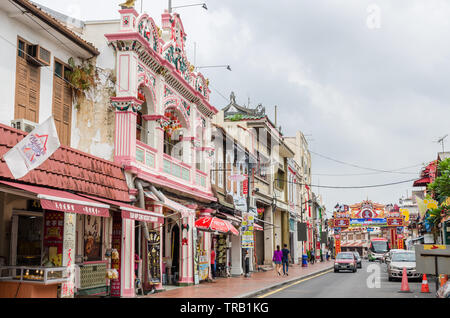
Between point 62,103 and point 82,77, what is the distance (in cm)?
137

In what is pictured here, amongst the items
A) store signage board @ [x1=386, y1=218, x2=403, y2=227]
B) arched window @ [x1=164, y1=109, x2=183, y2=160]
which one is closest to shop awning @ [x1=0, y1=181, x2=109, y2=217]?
arched window @ [x1=164, y1=109, x2=183, y2=160]

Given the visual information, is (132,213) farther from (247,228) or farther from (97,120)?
(247,228)

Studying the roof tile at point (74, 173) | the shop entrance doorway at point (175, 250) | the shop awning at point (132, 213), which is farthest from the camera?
the shop entrance doorway at point (175, 250)

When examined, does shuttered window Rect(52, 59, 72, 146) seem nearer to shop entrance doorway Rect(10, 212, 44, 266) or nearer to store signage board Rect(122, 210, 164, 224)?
shop entrance doorway Rect(10, 212, 44, 266)

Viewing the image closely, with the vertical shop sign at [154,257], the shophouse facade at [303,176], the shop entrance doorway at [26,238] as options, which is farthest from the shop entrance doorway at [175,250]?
the shophouse facade at [303,176]

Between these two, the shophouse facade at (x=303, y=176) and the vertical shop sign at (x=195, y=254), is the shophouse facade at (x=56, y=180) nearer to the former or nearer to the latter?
the vertical shop sign at (x=195, y=254)

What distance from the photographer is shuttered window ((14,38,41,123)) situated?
13648 millimetres

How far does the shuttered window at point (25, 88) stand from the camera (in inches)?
537

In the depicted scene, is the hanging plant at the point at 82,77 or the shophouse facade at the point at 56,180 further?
the hanging plant at the point at 82,77

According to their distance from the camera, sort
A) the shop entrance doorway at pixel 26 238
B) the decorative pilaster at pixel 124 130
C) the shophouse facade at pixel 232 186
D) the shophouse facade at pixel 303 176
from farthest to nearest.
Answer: the shophouse facade at pixel 303 176 → the shophouse facade at pixel 232 186 → the decorative pilaster at pixel 124 130 → the shop entrance doorway at pixel 26 238

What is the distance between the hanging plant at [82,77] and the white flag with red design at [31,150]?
5.57 meters

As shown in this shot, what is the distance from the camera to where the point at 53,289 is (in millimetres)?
12727
